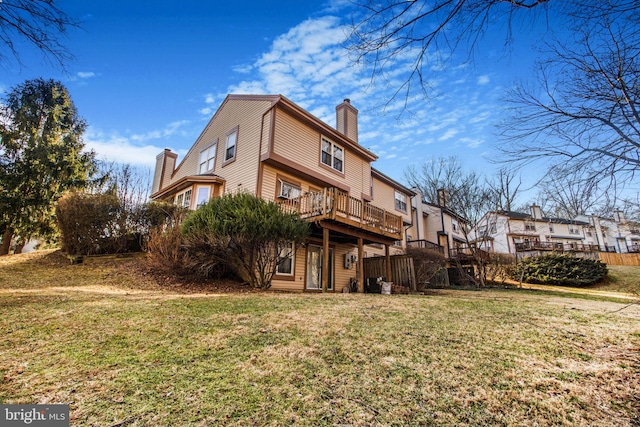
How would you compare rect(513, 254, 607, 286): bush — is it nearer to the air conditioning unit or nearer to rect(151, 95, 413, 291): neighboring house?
the air conditioning unit

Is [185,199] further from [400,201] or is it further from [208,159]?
[400,201]

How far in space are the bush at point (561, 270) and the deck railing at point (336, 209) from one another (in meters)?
12.4

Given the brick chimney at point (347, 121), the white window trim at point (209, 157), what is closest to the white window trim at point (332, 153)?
the brick chimney at point (347, 121)

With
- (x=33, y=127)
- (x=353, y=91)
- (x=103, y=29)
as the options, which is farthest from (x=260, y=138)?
(x=33, y=127)

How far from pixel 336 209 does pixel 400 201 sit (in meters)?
13.6

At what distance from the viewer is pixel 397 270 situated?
45.4 feet

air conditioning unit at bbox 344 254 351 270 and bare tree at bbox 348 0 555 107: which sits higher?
bare tree at bbox 348 0 555 107

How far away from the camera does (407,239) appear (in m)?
23.8

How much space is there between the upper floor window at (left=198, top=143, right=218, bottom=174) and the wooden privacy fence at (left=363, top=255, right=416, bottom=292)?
360 inches

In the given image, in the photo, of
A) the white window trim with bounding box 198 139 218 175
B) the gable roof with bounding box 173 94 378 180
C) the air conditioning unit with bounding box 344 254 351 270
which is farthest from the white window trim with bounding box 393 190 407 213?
the white window trim with bounding box 198 139 218 175

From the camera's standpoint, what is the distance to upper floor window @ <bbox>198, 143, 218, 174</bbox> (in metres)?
15.2

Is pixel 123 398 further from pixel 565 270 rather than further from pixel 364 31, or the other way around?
pixel 565 270

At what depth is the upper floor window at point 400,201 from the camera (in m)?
22.8

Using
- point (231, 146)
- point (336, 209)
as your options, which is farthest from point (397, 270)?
point (231, 146)
